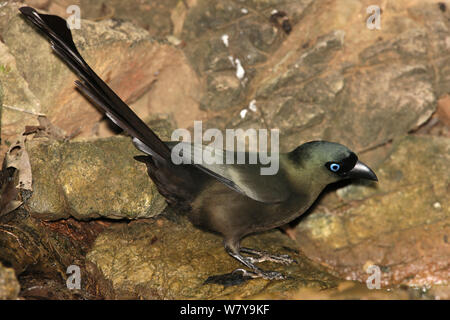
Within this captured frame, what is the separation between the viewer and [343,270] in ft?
15.6

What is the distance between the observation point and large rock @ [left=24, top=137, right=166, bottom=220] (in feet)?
12.6

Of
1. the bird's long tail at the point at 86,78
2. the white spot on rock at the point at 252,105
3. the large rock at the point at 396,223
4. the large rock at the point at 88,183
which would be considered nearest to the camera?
the bird's long tail at the point at 86,78

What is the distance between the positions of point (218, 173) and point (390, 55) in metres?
2.49

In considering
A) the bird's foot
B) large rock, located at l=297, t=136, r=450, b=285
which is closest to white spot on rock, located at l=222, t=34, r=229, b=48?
large rock, located at l=297, t=136, r=450, b=285

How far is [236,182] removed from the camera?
→ 3.71 meters

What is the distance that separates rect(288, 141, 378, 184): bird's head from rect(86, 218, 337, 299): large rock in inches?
30.2

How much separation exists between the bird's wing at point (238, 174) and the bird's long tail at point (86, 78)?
1.02 feet

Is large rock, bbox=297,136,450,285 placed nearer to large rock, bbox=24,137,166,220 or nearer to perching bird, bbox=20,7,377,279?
perching bird, bbox=20,7,377,279

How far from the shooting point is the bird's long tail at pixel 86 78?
11.1 ft

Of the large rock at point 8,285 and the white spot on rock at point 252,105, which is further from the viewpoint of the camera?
the white spot on rock at point 252,105

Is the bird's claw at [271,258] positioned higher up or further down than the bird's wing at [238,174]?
further down

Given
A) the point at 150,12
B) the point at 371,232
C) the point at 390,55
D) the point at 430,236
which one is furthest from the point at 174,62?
the point at 430,236

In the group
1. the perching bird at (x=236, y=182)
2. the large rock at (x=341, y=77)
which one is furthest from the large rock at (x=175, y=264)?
the large rock at (x=341, y=77)

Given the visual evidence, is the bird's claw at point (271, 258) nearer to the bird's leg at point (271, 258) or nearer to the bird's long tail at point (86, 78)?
the bird's leg at point (271, 258)
